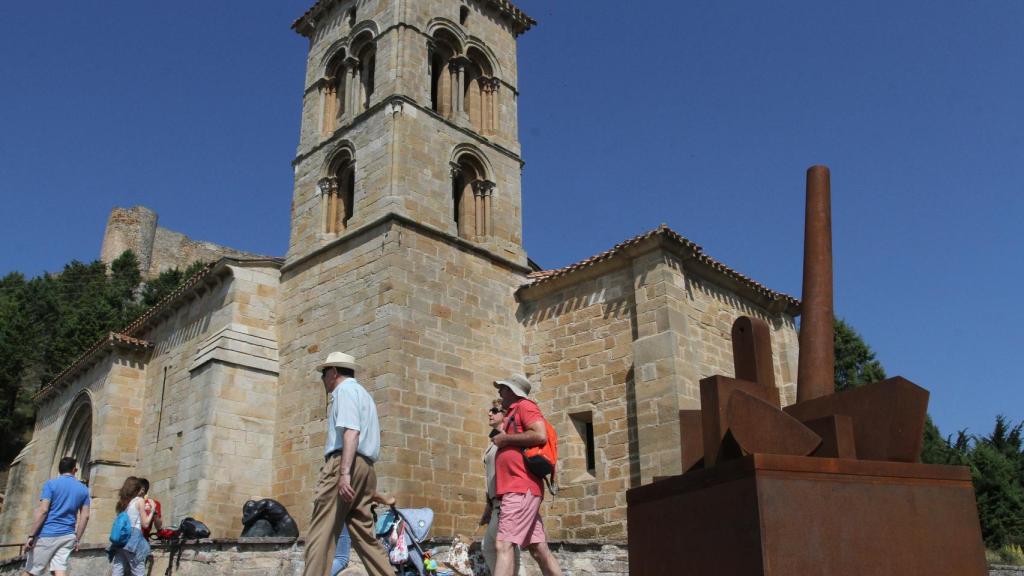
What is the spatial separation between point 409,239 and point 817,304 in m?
10.8

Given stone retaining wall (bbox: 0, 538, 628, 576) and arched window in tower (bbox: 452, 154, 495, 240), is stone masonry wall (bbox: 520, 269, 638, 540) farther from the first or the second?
stone retaining wall (bbox: 0, 538, 628, 576)

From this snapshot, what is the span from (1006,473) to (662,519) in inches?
840

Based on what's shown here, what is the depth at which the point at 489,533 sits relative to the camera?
19.2 ft

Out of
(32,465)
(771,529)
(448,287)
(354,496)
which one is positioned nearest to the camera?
(771,529)

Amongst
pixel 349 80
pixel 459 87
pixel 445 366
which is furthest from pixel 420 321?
pixel 349 80

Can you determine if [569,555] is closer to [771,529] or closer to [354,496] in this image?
[354,496]

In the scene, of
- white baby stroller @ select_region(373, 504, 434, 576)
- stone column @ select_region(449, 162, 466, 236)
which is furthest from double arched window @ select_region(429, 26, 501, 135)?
white baby stroller @ select_region(373, 504, 434, 576)

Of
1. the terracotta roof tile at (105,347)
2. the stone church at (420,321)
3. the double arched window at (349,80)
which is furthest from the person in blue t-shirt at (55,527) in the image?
the terracotta roof tile at (105,347)

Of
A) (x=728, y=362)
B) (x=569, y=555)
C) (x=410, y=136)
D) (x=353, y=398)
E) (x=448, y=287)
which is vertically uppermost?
(x=410, y=136)

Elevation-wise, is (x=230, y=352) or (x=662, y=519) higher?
(x=230, y=352)

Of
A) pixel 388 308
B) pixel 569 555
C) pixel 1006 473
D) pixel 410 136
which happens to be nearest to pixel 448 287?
pixel 388 308

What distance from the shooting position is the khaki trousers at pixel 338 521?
5.38 m

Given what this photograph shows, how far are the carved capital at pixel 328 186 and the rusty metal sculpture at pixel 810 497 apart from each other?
13828 millimetres

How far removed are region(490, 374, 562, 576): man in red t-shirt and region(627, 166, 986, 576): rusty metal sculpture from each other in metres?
1.30
